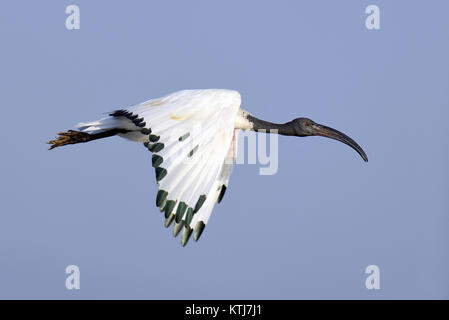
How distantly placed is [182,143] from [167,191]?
0.77 meters

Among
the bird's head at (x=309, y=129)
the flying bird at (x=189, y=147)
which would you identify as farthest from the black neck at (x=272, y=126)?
the flying bird at (x=189, y=147)

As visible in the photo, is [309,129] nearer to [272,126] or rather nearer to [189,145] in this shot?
[272,126]

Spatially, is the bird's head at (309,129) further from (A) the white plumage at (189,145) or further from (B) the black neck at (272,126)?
(A) the white plumage at (189,145)

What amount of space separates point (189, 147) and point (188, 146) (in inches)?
0.7

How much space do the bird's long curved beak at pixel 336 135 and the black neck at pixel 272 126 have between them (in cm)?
39

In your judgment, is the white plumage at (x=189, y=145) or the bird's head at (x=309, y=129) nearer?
the white plumage at (x=189, y=145)

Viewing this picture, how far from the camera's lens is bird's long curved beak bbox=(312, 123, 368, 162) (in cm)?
1477

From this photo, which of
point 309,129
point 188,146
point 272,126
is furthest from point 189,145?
point 309,129

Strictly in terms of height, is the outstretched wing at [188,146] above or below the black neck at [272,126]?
below

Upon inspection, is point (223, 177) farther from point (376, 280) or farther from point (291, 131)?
point (376, 280)

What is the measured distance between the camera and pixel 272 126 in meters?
14.9

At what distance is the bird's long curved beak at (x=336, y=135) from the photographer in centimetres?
1477

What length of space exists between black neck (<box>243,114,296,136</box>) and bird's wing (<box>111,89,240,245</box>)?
5.75ft

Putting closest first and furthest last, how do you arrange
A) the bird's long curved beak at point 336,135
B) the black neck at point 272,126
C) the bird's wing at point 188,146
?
the bird's wing at point 188,146, the black neck at point 272,126, the bird's long curved beak at point 336,135
